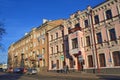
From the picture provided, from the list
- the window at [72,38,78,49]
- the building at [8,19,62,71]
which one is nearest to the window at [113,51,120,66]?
the window at [72,38,78,49]

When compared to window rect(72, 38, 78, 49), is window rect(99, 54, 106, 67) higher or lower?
lower

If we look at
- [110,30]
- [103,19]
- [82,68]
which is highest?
[103,19]

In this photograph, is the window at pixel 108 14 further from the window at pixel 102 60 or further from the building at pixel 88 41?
the window at pixel 102 60

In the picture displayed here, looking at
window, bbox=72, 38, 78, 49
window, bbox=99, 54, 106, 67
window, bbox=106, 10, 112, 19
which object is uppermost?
window, bbox=106, 10, 112, 19

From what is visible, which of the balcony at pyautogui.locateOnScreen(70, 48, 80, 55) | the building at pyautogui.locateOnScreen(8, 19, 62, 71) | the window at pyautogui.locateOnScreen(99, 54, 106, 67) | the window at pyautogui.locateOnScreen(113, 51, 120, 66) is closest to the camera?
the window at pyautogui.locateOnScreen(113, 51, 120, 66)

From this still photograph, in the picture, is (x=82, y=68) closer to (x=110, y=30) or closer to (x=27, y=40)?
(x=110, y=30)

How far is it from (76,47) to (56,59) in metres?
9.39

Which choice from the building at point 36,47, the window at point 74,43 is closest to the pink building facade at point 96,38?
the window at point 74,43

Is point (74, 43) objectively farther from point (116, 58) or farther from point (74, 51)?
point (116, 58)

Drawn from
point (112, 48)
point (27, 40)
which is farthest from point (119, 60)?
point (27, 40)

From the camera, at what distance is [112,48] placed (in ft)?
98.3

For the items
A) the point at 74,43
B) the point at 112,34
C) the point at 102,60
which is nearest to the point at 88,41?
the point at 74,43

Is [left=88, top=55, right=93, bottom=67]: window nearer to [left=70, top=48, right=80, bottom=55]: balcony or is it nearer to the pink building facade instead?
the pink building facade

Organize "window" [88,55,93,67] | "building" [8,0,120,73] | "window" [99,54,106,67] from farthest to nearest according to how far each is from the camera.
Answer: "window" [88,55,93,67], "window" [99,54,106,67], "building" [8,0,120,73]
